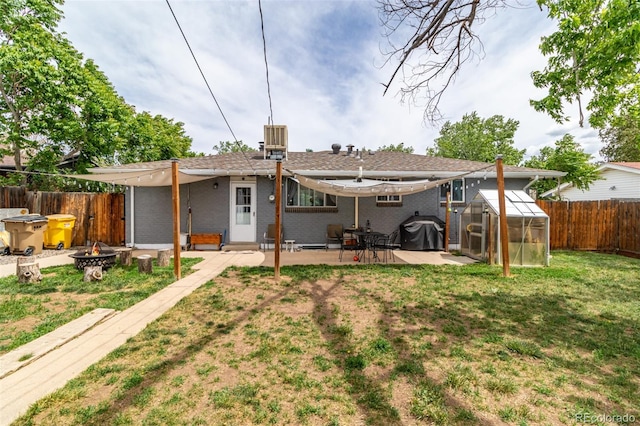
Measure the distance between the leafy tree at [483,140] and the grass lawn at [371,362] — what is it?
27761 mm

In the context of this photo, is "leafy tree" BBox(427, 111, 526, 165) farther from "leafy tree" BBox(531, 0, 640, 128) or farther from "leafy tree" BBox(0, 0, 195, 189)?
"leafy tree" BBox(0, 0, 195, 189)

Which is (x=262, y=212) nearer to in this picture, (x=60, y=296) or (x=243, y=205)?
(x=243, y=205)

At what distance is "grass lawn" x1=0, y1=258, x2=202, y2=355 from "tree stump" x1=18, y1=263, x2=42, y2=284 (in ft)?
0.44

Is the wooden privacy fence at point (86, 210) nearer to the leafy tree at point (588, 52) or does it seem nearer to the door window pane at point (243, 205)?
the door window pane at point (243, 205)

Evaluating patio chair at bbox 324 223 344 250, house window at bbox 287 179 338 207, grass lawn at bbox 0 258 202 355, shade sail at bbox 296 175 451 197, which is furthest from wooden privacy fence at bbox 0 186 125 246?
patio chair at bbox 324 223 344 250

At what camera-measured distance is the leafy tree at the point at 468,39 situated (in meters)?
3.58

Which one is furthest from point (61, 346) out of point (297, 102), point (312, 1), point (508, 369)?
point (297, 102)

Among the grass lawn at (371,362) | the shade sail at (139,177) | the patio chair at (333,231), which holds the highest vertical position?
the shade sail at (139,177)

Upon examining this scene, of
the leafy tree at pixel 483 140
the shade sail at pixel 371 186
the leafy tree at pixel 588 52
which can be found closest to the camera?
the leafy tree at pixel 588 52

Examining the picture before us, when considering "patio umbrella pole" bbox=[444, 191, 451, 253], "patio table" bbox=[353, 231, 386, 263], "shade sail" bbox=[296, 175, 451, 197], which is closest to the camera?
"shade sail" bbox=[296, 175, 451, 197]

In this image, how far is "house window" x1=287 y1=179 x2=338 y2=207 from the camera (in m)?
10.2

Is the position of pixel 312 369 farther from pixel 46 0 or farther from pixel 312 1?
pixel 46 0

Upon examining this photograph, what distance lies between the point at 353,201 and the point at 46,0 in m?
15.3

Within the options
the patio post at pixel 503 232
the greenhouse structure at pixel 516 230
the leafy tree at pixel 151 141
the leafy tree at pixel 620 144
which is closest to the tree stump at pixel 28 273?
the patio post at pixel 503 232
